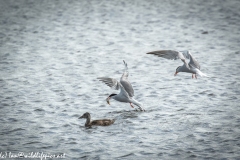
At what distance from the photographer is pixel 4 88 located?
1842 centimetres

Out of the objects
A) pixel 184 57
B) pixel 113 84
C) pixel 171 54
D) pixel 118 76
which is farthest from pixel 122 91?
pixel 118 76

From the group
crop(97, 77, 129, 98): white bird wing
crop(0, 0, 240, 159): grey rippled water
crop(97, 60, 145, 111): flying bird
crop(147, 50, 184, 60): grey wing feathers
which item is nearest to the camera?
crop(0, 0, 240, 159): grey rippled water

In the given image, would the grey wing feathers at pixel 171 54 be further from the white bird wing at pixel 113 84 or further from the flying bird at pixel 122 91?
the white bird wing at pixel 113 84

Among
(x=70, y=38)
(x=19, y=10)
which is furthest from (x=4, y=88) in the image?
(x=19, y=10)

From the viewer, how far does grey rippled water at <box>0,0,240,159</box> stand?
1291 centimetres

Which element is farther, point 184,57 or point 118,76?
point 118,76

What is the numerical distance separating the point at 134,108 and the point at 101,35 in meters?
14.8

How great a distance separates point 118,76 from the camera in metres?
20.1

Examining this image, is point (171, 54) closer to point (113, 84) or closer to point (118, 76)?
point (113, 84)

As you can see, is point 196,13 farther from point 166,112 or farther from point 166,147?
point 166,147

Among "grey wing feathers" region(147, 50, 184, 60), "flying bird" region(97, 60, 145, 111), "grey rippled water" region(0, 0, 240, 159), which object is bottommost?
"grey rippled water" region(0, 0, 240, 159)

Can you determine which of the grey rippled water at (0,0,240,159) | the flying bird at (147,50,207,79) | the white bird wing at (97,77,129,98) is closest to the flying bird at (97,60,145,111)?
the white bird wing at (97,77,129,98)

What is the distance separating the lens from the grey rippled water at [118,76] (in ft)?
42.4

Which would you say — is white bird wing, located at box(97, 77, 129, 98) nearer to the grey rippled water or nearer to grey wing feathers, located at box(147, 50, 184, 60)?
the grey rippled water
